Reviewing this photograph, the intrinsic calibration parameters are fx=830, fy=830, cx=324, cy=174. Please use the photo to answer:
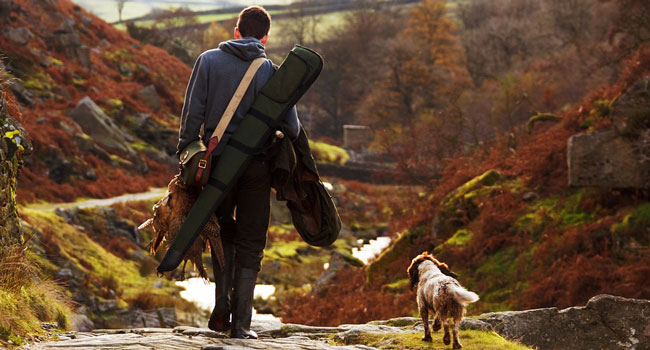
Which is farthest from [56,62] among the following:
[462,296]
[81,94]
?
[462,296]

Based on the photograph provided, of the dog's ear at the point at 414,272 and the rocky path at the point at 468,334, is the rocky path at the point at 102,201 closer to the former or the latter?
the rocky path at the point at 468,334

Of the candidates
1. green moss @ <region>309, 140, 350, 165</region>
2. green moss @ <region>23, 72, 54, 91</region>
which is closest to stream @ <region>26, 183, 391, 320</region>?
green moss @ <region>23, 72, 54, 91</region>

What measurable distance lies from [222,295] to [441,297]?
1719mm

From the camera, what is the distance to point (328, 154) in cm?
5572

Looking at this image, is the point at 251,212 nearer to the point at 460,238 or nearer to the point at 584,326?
the point at 584,326

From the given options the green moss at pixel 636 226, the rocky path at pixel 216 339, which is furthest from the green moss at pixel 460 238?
the rocky path at pixel 216 339

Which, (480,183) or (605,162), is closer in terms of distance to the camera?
(605,162)

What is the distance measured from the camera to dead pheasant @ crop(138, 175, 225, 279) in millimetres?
6320

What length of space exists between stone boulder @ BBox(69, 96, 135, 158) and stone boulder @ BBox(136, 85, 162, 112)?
614cm

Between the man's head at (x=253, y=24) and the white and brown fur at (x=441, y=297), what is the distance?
2.32 metres

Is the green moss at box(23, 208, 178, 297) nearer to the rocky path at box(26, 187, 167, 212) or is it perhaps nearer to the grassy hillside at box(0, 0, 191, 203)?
the rocky path at box(26, 187, 167, 212)

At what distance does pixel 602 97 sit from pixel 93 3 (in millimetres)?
105766

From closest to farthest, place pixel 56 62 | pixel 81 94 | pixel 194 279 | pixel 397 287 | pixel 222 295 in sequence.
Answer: pixel 222 295
pixel 397 287
pixel 194 279
pixel 81 94
pixel 56 62

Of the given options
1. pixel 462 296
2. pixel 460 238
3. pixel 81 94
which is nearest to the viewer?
pixel 462 296
